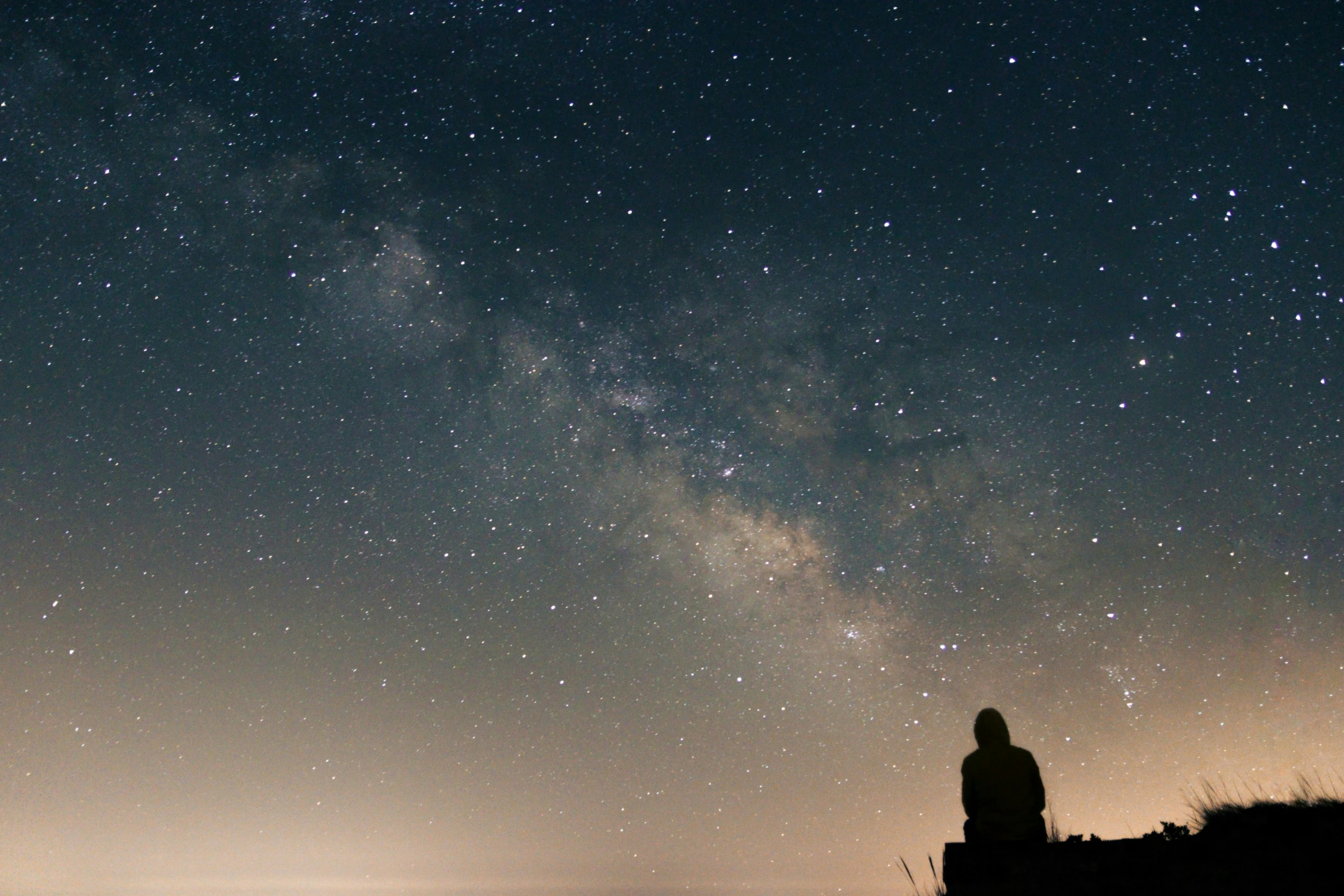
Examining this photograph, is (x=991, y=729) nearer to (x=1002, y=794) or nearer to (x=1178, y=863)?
(x=1002, y=794)

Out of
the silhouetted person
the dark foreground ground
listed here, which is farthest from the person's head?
the dark foreground ground

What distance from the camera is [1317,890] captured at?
285 cm

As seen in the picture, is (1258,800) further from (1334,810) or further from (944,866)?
(944,866)

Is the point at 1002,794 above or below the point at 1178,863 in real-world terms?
above

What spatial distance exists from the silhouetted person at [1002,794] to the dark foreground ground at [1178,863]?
113 mm

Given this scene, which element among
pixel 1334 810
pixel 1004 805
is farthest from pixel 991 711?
pixel 1334 810

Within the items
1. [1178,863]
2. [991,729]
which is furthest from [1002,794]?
[1178,863]

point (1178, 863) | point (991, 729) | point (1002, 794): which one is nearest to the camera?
point (1178, 863)

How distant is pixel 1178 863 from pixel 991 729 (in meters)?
1.02

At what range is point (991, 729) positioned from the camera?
427 centimetres

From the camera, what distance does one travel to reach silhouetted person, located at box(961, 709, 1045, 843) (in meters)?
4.00

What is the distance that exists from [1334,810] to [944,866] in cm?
212

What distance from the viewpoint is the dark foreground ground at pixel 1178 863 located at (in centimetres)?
305

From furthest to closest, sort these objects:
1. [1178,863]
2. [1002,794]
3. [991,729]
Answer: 1. [991,729]
2. [1002,794]
3. [1178,863]
